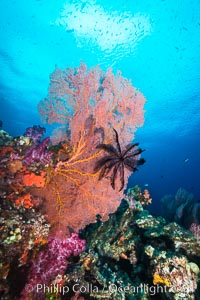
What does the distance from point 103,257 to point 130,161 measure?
2.96m

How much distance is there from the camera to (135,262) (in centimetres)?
545

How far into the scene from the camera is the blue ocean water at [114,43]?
14375 millimetres

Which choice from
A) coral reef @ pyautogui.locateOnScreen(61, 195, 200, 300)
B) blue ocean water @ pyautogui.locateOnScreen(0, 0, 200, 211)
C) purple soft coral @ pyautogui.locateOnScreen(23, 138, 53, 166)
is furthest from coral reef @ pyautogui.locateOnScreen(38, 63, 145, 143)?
blue ocean water @ pyautogui.locateOnScreen(0, 0, 200, 211)

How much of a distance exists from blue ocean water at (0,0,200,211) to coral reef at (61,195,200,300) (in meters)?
7.17

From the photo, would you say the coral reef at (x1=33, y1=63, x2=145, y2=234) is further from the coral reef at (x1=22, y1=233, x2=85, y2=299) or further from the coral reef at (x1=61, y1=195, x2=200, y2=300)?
the coral reef at (x1=61, y1=195, x2=200, y2=300)

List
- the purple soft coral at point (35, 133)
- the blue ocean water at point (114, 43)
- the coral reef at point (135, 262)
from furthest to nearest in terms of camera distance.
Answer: the blue ocean water at point (114, 43)
the purple soft coral at point (35, 133)
the coral reef at point (135, 262)

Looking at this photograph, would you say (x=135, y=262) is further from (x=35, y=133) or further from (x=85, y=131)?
(x=35, y=133)

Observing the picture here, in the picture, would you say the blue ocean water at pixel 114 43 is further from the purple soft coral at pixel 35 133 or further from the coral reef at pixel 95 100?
the purple soft coral at pixel 35 133

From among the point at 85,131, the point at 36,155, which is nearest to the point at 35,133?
the point at 36,155

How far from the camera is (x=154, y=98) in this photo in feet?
97.8

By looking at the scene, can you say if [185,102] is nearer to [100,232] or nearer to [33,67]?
[33,67]

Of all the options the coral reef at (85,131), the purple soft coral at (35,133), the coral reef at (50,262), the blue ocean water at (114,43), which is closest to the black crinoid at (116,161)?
the coral reef at (85,131)

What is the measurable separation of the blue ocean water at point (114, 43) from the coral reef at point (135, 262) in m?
7.17

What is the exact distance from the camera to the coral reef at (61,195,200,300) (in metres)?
4.47
